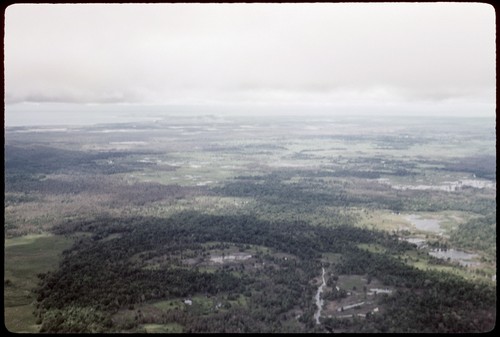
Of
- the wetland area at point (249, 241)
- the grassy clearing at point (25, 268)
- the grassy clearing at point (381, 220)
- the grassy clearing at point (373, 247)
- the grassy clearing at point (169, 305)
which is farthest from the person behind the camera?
the grassy clearing at point (381, 220)

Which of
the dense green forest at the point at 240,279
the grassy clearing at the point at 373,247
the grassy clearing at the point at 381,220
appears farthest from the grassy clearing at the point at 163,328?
the grassy clearing at the point at 381,220

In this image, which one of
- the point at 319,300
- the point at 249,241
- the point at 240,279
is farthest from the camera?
the point at 249,241

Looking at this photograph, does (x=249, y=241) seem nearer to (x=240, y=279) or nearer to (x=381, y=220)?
(x=240, y=279)

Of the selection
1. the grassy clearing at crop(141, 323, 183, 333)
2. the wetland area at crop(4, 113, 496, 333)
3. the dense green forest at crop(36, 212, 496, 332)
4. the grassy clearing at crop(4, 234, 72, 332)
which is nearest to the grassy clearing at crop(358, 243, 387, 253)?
the wetland area at crop(4, 113, 496, 333)

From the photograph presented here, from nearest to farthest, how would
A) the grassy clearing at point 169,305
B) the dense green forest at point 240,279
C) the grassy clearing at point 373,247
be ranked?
the dense green forest at point 240,279
the grassy clearing at point 169,305
the grassy clearing at point 373,247

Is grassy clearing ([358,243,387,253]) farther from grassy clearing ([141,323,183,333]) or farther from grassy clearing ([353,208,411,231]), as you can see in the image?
grassy clearing ([141,323,183,333])

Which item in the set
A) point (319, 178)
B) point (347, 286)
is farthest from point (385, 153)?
point (347, 286)

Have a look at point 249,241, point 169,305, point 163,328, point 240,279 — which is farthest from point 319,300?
point 249,241

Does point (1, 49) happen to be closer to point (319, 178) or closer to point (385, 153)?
point (319, 178)

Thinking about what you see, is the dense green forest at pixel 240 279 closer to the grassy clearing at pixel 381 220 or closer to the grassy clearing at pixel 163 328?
the grassy clearing at pixel 163 328
